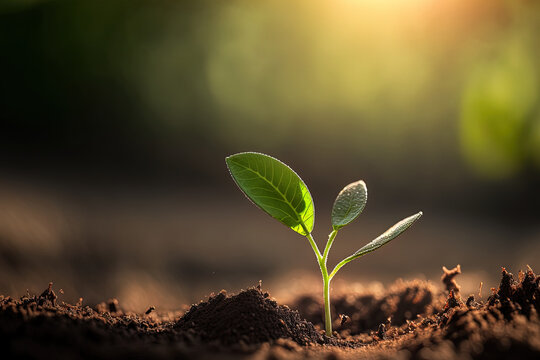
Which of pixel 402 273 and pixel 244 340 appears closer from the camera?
pixel 244 340

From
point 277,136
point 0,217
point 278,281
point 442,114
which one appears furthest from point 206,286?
point 442,114

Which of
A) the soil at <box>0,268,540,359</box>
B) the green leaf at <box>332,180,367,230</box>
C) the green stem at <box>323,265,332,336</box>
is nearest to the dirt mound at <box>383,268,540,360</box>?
the soil at <box>0,268,540,359</box>

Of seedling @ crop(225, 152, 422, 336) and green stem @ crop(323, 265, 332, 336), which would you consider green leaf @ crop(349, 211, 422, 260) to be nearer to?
seedling @ crop(225, 152, 422, 336)

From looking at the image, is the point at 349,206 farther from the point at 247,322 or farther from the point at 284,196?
the point at 247,322

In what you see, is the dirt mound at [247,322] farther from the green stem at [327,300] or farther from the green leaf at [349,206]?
the green leaf at [349,206]

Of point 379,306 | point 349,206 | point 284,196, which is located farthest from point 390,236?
point 379,306

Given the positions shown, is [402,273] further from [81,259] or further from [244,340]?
[244,340]

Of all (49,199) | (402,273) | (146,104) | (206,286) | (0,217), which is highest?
(146,104)
